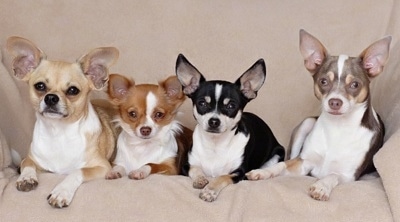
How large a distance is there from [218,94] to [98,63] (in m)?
0.46

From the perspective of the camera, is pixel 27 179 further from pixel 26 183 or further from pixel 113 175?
pixel 113 175

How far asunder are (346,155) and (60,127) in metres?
1.06

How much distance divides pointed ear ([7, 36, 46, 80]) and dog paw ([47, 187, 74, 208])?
0.48 m

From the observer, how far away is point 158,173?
99.1 inches

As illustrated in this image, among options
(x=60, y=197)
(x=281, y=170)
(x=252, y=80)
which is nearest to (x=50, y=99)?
Answer: (x=60, y=197)

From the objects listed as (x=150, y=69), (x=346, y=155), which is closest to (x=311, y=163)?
(x=346, y=155)

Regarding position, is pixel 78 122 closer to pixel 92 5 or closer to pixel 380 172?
pixel 92 5

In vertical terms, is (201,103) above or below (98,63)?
below

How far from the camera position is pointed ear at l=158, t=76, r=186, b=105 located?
2598mm

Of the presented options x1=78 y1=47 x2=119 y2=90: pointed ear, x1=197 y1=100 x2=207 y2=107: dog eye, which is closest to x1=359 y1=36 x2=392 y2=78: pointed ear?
x1=197 y1=100 x2=207 y2=107: dog eye

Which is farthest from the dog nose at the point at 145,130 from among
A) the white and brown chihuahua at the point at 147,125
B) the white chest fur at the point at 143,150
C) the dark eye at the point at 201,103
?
the dark eye at the point at 201,103

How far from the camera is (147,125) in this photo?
98.7 inches

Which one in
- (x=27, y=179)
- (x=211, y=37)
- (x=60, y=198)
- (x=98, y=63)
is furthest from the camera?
(x=211, y=37)

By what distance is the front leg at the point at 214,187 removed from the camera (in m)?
2.22
